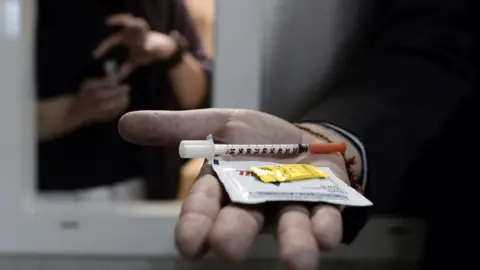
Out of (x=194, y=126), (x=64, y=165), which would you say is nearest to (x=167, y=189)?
(x=64, y=165)

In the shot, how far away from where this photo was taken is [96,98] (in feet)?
2.39

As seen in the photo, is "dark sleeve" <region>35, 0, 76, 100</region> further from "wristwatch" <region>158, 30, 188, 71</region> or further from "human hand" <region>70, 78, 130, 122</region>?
"wristwatch" <region>158, 30, 188, 71</region>

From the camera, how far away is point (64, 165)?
0.81 m

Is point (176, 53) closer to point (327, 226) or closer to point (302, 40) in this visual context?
point (302, 40)

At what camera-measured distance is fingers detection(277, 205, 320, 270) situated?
35 cm

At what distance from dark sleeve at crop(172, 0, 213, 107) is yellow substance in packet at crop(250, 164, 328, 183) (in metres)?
0.25

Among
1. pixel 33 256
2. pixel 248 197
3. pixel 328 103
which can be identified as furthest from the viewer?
pixel 33 256

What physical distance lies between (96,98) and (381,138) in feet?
1.16

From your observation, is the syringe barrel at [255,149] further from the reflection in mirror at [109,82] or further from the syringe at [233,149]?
the reflection in mirror at [109,82]

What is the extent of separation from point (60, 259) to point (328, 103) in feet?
1.57

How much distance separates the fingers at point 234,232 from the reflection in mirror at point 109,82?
0.24 meters

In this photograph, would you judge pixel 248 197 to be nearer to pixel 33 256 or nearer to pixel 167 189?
pixel 167 189

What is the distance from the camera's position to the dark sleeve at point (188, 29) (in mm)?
690

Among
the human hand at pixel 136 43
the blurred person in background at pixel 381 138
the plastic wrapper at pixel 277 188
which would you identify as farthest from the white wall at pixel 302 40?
the plastic wrapper at pixel 277 188
